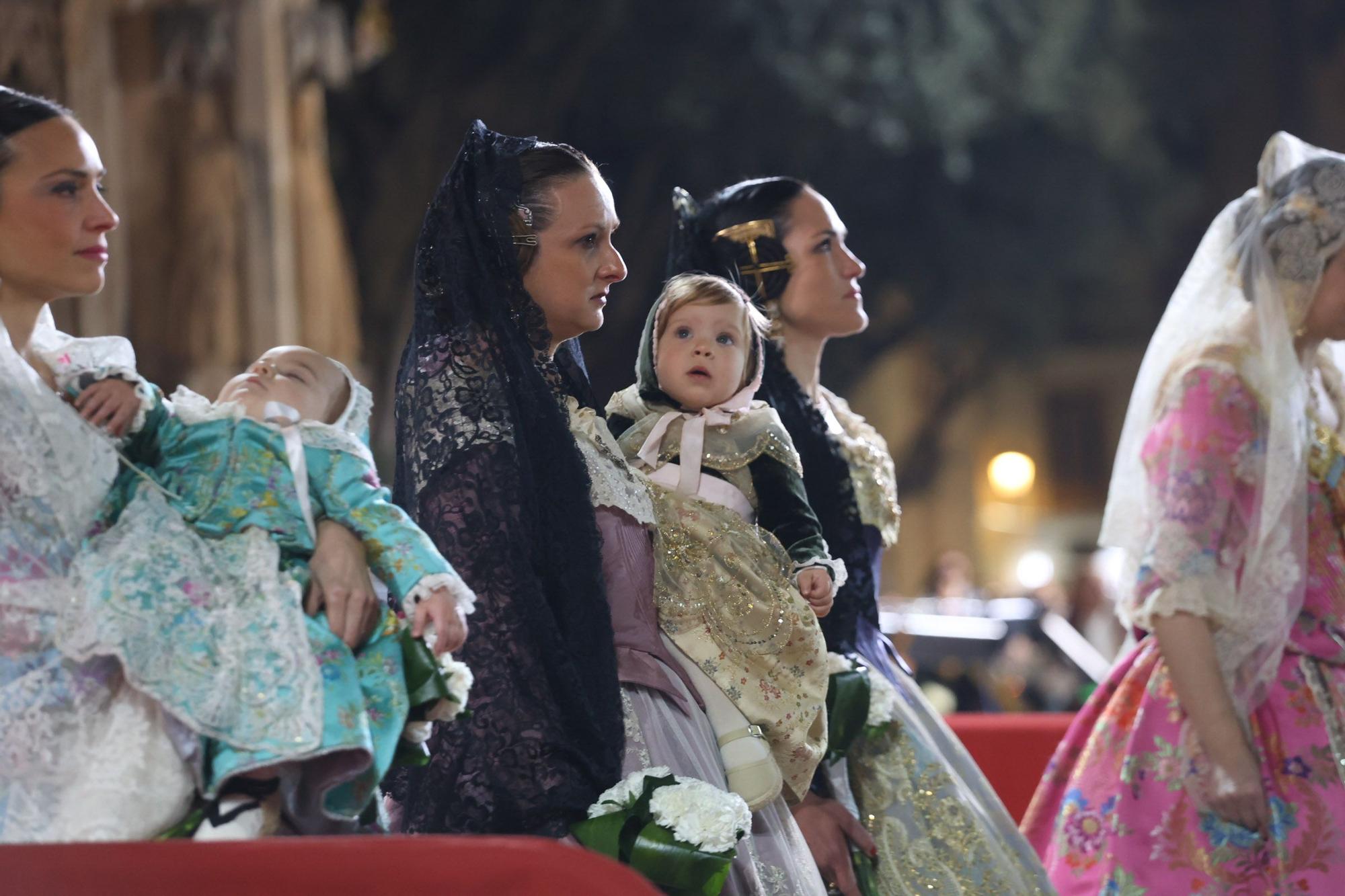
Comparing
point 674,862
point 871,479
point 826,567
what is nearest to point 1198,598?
point 871,479

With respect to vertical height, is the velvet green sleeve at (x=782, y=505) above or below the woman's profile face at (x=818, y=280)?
below

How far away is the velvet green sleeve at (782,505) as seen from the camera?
3.20 metres

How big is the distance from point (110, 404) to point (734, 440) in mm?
1159

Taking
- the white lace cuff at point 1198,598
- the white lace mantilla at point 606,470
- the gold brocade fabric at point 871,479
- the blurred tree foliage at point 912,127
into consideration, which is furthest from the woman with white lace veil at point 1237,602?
the blurred tree foliage at point 912,127

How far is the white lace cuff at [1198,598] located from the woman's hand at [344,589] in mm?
1851

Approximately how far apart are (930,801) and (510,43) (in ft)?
38.4

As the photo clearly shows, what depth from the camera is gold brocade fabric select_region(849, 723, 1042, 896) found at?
3432 millimetres

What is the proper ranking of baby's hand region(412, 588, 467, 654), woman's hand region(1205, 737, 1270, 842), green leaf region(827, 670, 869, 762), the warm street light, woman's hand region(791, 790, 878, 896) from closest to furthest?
Answer: baby's hand region(412, 588, 467, 654) < woman's hand region(791, 790, 878, 896) < green leaf region(827, 670, 869, 762) < woman's hand region(1205, 737, 1270, 842) < the warm street light

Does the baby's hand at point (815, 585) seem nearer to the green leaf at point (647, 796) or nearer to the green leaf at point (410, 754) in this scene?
the green leaf at point (647, 796)

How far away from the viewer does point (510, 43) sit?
46.9 feet

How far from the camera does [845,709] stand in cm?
341

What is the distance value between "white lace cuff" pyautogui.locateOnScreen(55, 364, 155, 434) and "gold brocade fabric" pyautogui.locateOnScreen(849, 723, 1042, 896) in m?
1.68

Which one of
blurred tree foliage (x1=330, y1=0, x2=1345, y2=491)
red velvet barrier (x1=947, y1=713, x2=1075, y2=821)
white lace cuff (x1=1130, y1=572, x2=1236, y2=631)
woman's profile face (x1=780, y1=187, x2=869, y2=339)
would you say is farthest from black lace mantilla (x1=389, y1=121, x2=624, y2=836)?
blurred tree foliage (x1=330, y1=0, x2=1345, y2=491)

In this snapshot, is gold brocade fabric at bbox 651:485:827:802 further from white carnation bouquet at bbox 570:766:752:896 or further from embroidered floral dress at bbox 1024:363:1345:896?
embroidered floral dress at bbox 1024:363:1345:896
